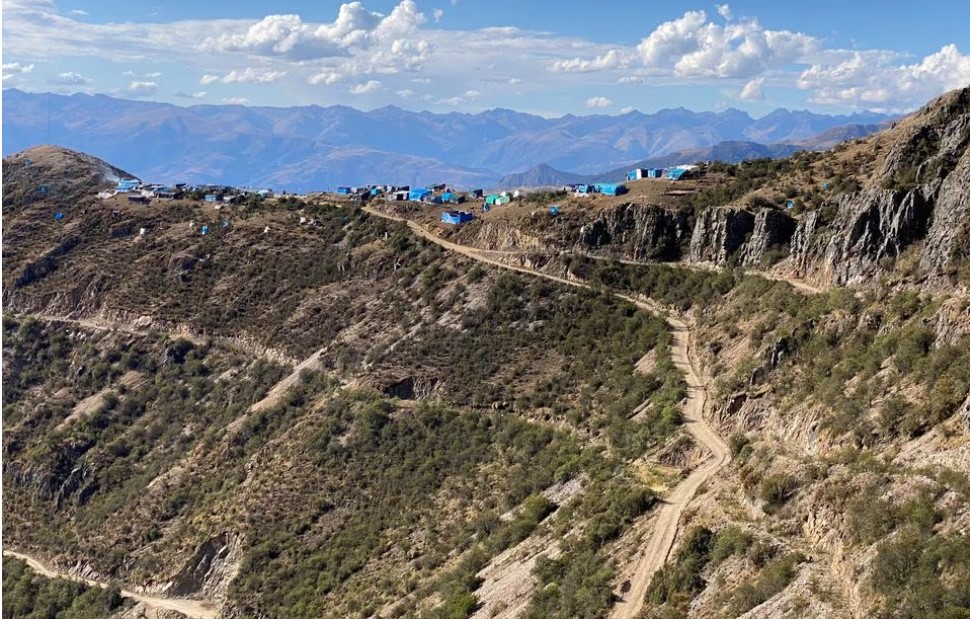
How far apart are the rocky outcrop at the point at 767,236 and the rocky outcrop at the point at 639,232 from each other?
23.4 ft

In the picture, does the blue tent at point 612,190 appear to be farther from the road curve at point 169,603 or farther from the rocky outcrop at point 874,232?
the road curve at point 169,603

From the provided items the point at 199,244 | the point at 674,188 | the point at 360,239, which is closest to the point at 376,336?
the point at 360,239

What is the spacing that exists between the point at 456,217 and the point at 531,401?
32354 mm

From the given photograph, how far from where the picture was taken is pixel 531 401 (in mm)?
49281

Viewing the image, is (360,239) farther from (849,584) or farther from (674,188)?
(849,584)

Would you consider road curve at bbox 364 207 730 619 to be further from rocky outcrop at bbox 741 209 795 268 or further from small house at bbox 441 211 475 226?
small house at bbox 441 211 475 226

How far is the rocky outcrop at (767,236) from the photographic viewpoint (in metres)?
51.3

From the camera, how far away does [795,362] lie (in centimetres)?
3581

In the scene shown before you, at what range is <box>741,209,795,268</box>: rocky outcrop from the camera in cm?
5134

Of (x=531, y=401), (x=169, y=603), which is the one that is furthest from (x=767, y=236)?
(x=169, y=603)

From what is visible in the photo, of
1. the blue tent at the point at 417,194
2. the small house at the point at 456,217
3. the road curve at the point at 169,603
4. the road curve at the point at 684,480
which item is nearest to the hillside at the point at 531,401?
the road curve at the point at 684,480

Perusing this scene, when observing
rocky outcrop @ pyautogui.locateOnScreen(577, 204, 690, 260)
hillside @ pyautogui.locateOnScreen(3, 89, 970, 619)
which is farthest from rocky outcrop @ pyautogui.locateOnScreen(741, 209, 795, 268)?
rocky outcrop @ pyautogui.locateOnScreen(577, 204, 690, 260)

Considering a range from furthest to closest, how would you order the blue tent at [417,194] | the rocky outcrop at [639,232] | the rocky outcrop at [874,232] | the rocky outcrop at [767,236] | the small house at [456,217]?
1. the blue tent at [417,194]
2. the small house at [456,217]
3. the rocky outcrop at [639,232]
4. the rocky outcrop at [767,236]
5. the rocky outcrop at [874,232]

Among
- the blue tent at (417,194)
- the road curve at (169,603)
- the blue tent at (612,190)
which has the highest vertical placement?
the blue tent at (612,190)
